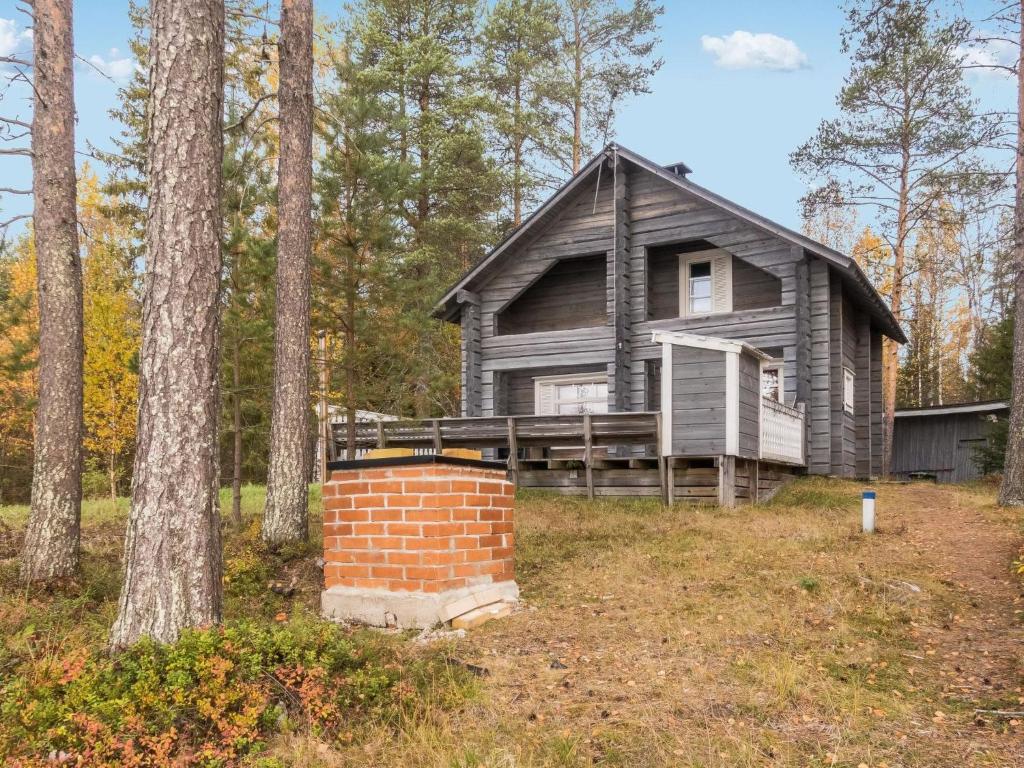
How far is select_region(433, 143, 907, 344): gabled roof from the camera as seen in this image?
14.9 meters

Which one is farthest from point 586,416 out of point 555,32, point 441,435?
point 555,32

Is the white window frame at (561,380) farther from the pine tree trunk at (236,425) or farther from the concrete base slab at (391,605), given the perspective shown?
the concrete base slab at (391,605)

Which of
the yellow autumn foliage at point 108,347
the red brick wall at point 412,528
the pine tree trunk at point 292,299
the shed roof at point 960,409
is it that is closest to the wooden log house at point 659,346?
the shed roof at point 960,409

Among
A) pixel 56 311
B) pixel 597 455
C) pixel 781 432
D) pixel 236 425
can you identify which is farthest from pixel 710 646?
pixel 781 432

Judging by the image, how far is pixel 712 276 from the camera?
17.5m

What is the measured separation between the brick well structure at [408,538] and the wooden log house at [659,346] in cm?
707

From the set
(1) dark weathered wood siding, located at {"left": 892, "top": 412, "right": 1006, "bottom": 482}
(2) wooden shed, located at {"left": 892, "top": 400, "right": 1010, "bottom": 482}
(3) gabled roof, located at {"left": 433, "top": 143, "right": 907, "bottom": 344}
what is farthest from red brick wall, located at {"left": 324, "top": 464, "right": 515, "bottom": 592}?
(1) dark weathered wood siding, located at {"left": 892, "top": 412, "right": 1006, "bottom": 482}

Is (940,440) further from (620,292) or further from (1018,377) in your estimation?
(620,292)

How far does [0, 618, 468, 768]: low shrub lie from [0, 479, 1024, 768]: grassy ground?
198 millimetres

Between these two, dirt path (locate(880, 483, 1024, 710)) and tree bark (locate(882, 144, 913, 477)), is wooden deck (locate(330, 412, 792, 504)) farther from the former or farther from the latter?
tree bark (locate(882, 144, 913, 477))

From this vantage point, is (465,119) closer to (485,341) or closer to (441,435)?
(485,341)

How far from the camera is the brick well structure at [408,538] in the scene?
5727 millimetres

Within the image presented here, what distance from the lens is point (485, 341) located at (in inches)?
736

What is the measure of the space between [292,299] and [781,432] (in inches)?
369
